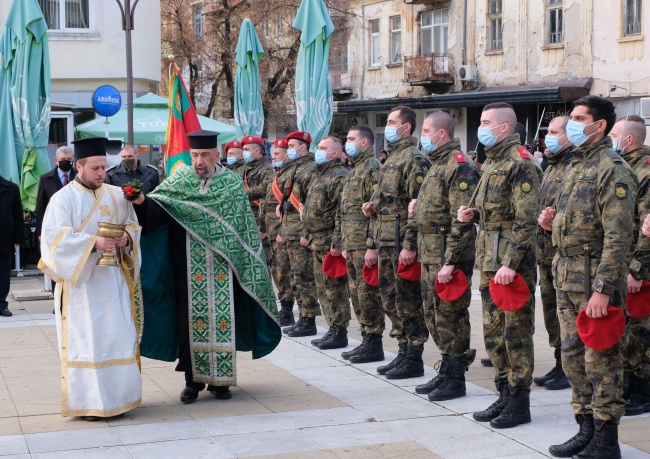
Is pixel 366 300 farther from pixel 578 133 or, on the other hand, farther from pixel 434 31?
pixel 434 31

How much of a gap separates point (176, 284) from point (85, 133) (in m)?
12.2

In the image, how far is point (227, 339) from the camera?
784cm

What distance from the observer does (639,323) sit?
24.1ft

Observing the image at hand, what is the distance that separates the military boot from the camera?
10016mm

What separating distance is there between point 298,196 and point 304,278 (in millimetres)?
842

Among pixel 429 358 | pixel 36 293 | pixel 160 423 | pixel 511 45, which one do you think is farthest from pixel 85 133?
pixel 511 45

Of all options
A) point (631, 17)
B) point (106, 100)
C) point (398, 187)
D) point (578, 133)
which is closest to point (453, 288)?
point (398, 187)

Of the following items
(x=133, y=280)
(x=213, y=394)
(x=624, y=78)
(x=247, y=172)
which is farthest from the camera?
(x=624, y=78)

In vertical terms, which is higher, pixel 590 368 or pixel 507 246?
pixel 507 246

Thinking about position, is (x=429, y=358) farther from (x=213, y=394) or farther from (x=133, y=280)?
(x=133, y=280)

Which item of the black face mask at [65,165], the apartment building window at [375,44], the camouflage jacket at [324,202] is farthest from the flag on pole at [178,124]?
the apartment building window at [375,44]

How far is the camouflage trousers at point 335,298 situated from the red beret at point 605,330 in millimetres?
4359

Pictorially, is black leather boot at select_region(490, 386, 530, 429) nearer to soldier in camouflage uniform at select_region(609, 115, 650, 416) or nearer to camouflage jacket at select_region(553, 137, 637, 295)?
soldier in camouflage uniform at select_region(609, 115, 650, 416)

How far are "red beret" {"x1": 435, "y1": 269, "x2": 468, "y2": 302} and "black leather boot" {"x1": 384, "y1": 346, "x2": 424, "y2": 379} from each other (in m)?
1.17
